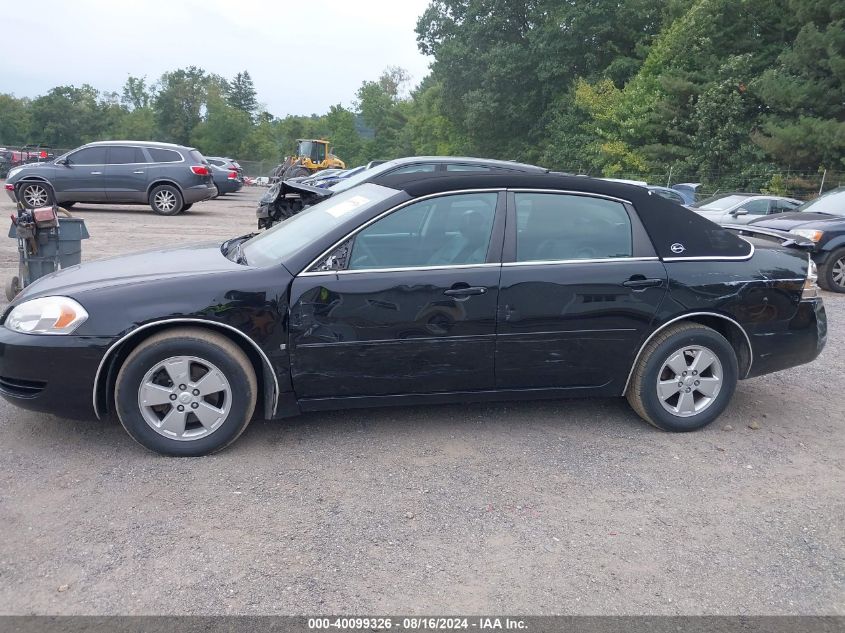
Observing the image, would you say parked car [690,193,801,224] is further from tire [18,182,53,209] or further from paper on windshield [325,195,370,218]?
tire [18,182,53,209]

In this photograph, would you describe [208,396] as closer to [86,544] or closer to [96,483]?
[96,483]

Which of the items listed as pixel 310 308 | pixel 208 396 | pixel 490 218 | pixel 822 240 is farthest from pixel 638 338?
pixel 822 240

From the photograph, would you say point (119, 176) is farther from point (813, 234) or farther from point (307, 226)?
point (813, 234)

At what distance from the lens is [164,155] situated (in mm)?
17422

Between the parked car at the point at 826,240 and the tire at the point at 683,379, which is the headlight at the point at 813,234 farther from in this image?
the tire at the point at 683,379

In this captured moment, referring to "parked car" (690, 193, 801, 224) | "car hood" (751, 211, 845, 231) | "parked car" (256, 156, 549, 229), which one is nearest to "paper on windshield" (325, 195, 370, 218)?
"parked car" (256, 156, 549, 229)

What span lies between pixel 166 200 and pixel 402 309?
14.9m

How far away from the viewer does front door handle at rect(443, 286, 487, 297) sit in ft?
13.7

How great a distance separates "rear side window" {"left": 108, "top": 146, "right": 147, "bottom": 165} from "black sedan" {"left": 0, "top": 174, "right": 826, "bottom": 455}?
45.0ft

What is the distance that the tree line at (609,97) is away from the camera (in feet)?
88.9

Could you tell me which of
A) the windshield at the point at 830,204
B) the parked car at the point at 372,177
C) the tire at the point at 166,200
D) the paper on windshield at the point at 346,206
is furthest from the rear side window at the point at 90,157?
the windshield at the point at 830,204

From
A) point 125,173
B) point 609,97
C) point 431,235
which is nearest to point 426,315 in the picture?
point 431,235

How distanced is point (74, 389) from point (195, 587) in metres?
1.56

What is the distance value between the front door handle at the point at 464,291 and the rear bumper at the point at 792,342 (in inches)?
72.9
